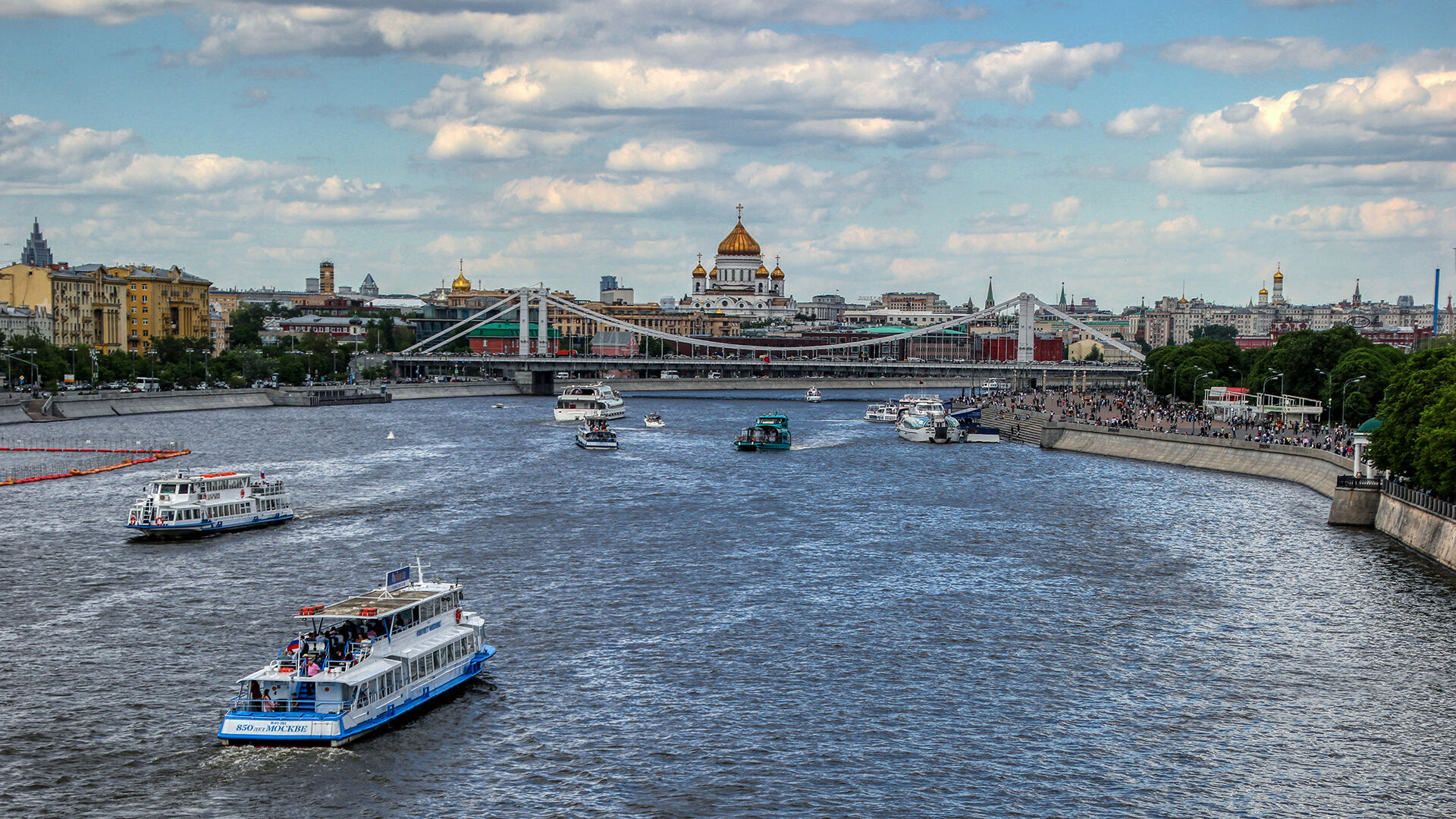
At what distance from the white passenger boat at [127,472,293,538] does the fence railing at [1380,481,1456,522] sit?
30.6m

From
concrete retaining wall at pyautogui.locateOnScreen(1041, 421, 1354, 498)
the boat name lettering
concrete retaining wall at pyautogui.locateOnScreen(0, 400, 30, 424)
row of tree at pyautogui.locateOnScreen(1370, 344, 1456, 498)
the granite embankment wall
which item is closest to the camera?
the boat name lettering

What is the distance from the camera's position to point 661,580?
108ft

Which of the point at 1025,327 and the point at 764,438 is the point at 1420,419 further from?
the point at 1025,327

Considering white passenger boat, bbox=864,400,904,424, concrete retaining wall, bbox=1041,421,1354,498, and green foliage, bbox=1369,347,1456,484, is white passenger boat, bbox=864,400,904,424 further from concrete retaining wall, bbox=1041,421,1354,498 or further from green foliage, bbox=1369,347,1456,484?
green foliage, bbox=1369,347,1456,484

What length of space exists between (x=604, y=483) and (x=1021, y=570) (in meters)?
21.4

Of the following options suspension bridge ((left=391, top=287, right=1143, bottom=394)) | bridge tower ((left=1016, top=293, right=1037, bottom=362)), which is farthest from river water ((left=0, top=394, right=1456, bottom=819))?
bridge tower ((left=1016, top=293, right=1037, bottom=362))

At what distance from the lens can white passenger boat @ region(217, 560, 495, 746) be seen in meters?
20.9

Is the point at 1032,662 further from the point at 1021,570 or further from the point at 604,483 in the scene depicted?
the point at 604,483

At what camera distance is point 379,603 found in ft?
76.9

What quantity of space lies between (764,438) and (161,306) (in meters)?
73.0

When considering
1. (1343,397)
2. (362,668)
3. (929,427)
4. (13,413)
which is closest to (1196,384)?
(929,427)

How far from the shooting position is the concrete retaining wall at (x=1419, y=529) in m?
34.9

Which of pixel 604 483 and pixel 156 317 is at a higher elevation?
pixel 156 317

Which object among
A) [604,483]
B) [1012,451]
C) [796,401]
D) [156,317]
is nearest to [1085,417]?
[1012,451]
